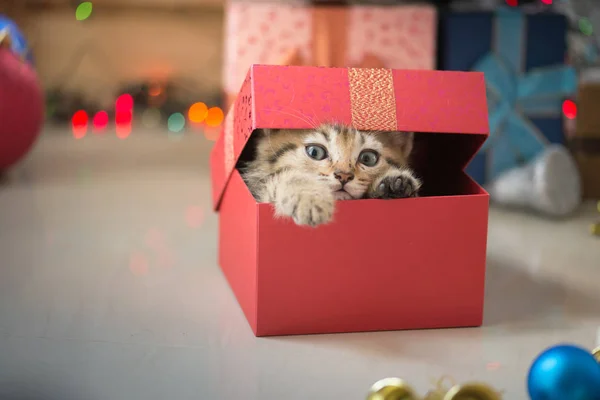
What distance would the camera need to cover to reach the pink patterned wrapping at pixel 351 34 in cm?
227

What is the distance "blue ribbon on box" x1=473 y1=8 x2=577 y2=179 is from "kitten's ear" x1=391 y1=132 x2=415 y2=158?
1.06 metres

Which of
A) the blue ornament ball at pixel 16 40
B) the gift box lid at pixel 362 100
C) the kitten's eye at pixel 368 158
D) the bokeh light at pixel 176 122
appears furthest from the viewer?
the bokeh light at pixel 176 122

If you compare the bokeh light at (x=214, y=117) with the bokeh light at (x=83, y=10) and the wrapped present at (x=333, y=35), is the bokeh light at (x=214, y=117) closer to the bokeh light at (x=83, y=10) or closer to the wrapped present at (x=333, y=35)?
the bokeh light at (x=83, y=10)

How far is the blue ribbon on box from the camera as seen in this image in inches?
89.6

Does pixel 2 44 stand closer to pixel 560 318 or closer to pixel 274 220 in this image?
pixel 274 220

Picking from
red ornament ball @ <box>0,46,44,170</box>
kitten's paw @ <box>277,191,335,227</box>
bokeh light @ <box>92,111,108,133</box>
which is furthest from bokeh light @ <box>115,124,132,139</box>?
kitten's paw @ <box>277,191,335,227</box>

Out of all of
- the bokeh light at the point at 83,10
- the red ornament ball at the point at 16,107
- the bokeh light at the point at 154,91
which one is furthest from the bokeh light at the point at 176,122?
the red ornament ball at the point at 16,107

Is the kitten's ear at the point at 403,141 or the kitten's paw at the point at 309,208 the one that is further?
the kitten's ear at the point at 403,141

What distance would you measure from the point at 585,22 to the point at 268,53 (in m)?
1.08

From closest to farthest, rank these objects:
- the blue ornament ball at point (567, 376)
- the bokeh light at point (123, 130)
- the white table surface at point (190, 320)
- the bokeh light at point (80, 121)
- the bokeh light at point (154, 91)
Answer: the blue ornament ball at point (567, 376), the white table surface at point (190, 320), the bokeh light at point (123, 130), the bokeh light at point (80, 121), the bokeh light at point (154, 91)

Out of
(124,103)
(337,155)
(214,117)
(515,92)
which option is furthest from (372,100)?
(124,103)

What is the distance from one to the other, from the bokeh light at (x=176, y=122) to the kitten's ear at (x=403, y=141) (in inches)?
105

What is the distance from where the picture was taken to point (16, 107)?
2.30m

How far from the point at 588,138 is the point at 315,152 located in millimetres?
1491
